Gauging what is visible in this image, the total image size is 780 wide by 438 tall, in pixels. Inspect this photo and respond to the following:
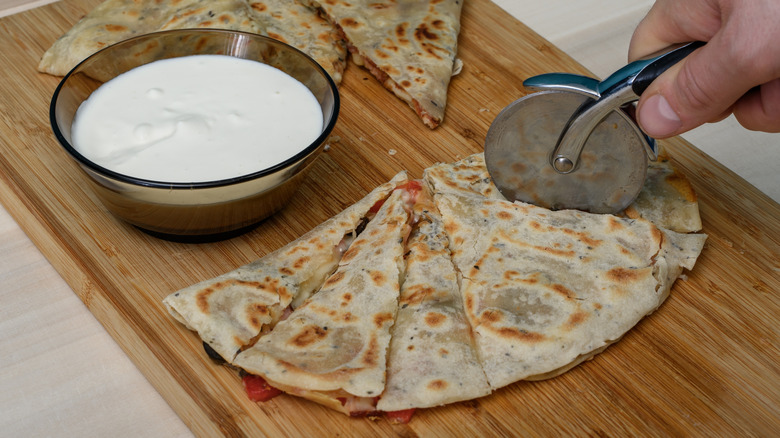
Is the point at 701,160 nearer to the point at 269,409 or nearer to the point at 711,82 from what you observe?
the point at 711,82

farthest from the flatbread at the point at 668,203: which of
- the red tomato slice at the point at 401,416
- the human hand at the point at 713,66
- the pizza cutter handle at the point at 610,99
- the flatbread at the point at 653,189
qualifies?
the red tomato slice at the point at 401,416

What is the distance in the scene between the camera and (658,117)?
9.32ft

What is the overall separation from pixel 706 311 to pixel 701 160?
3.19 feet

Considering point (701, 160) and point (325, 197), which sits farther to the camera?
point (701, 160)

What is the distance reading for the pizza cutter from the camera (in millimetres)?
3104

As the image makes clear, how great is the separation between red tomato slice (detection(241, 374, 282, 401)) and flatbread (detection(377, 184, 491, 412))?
0.38m

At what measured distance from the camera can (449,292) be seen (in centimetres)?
301

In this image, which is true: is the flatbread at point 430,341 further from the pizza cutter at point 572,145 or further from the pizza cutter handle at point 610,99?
the pizza cutter handle at point 610,99

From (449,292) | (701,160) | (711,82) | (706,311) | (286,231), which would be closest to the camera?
(711,82)

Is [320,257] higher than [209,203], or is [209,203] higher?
[209,203]

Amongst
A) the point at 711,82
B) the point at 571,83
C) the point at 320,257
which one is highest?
the point at 711,82

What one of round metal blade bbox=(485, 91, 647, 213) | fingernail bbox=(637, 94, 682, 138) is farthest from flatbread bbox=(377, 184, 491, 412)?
fingernail bbox=(637, 94, 682, 138)

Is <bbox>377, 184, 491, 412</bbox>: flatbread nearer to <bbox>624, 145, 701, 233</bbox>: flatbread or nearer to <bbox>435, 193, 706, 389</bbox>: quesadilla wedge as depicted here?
<bbox>435, 193, 706, 389</bbox>: quesadilla wedge

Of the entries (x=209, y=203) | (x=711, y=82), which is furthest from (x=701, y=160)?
(x=209, y=203)
